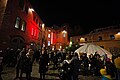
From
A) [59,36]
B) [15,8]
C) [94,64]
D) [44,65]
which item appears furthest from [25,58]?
[59,36]

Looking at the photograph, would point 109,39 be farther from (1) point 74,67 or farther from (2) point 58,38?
(1) point 74,67

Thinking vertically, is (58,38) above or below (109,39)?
above

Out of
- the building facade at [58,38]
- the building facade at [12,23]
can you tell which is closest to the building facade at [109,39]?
the building facade at [58,38]

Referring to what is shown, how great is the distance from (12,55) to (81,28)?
42.3m

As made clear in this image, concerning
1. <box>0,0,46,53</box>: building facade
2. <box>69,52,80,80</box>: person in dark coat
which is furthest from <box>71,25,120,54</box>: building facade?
<box>69,52,80,80</box>: person in dark coat

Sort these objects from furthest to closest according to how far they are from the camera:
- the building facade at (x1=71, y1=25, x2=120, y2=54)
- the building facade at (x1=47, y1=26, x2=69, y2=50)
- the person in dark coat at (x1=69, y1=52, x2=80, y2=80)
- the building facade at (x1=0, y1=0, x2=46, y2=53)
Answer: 1. the building facade at (x1=47, y1=26, x2=69, y2=50)
2. the building facade at (x1=71, y1=25, x2=120, y2=54)
3. the building facade at (x1=0, y1=0, x2=46, y2=53)
4. the person in dark coat at (x1=69, y1=52, x2=80, y2=80)

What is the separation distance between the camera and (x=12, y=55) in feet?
39.6

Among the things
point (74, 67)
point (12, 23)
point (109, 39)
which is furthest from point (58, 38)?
point (74, 67)

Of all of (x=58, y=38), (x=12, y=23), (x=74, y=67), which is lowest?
(x=74, y=67)

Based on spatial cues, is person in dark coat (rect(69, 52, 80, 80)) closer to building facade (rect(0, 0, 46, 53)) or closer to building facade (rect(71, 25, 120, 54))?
building facade (rect(0, 0, 46, 53))

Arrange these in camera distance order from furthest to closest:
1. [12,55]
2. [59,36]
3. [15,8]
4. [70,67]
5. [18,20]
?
1. [59,36]
2. [18,20]
3. [15,8]
4. [12,55]
5. [70,67]

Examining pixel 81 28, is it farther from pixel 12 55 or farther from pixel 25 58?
pixel 25 58

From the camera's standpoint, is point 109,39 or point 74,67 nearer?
point 74,67

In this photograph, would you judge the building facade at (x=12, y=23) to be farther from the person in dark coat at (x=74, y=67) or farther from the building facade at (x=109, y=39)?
the building facade at (x=109, y=39)
